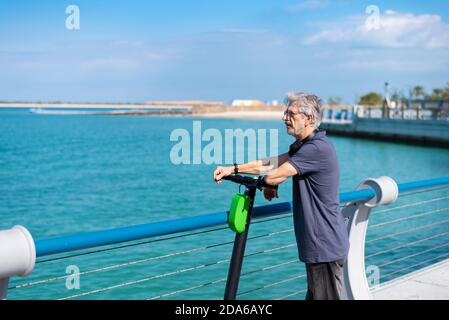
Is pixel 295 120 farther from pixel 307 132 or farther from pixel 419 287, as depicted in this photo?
pixel 419 287

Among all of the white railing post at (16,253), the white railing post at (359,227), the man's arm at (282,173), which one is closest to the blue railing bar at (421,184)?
the white railing post at (359,227)

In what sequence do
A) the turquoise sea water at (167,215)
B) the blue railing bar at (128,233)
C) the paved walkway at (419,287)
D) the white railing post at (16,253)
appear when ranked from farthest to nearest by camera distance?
the turquoise sea water at (167,215)
the paved walkway at (419,287)
the blue railing bar at (128,233)
the white railing post at (16,253)

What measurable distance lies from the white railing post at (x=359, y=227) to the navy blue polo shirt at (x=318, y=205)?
2.97ft

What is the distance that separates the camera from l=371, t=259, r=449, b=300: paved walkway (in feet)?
15.5

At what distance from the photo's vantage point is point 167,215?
858 inches

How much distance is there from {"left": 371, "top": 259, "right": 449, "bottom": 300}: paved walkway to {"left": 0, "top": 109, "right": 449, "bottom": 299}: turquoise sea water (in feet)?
0.78

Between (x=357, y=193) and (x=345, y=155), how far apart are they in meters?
43.1

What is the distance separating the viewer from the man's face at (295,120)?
3215 mm

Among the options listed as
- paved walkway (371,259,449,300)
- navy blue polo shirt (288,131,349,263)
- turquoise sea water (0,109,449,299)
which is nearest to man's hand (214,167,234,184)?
navy blue polo shirt (288,131,349,263)

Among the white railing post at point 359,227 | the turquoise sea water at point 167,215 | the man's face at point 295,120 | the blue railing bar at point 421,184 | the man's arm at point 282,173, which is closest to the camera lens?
the man's arm at point 282,173

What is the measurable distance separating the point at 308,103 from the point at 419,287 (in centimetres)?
240

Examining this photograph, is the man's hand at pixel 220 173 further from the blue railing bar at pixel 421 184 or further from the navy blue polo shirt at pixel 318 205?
the blue railing bar at pixel 421 184
